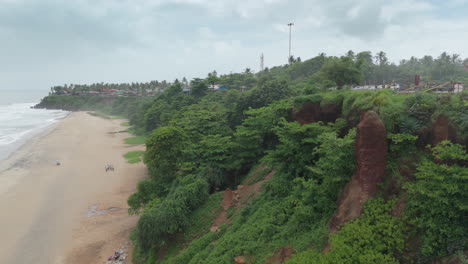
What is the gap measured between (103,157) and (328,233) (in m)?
37.6

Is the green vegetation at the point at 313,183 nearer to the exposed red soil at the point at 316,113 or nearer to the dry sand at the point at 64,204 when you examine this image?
the exposed red soil at the point at 316,113

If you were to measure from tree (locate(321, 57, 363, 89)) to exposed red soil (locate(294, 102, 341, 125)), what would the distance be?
6.33m

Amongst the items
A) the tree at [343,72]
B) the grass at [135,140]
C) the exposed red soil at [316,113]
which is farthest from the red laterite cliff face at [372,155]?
the grass at [135,140]

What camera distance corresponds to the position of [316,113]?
17438 millimetres

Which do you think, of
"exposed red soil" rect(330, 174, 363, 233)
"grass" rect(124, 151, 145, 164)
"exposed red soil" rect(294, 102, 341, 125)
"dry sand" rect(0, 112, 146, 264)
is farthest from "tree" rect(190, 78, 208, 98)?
"exposed red soil" rect(330, 174, 363, 233)

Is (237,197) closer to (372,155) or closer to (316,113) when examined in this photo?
(316,113)

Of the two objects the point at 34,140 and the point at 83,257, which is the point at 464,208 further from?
the point at 34,140

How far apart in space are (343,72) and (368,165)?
1426 centimetres

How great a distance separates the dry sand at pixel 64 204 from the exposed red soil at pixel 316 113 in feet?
50.5

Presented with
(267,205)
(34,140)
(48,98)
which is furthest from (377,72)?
(48,98)

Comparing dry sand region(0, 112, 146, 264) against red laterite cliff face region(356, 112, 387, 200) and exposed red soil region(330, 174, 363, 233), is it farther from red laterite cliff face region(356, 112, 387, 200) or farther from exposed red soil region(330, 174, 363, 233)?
red laterite cliff face region(356, 112, 387, 200)

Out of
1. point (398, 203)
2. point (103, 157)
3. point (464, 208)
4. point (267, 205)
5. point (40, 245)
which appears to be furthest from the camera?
point (103, 157)

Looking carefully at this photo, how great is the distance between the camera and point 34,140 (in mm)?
53375

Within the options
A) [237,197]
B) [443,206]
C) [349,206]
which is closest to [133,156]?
[237,197]
